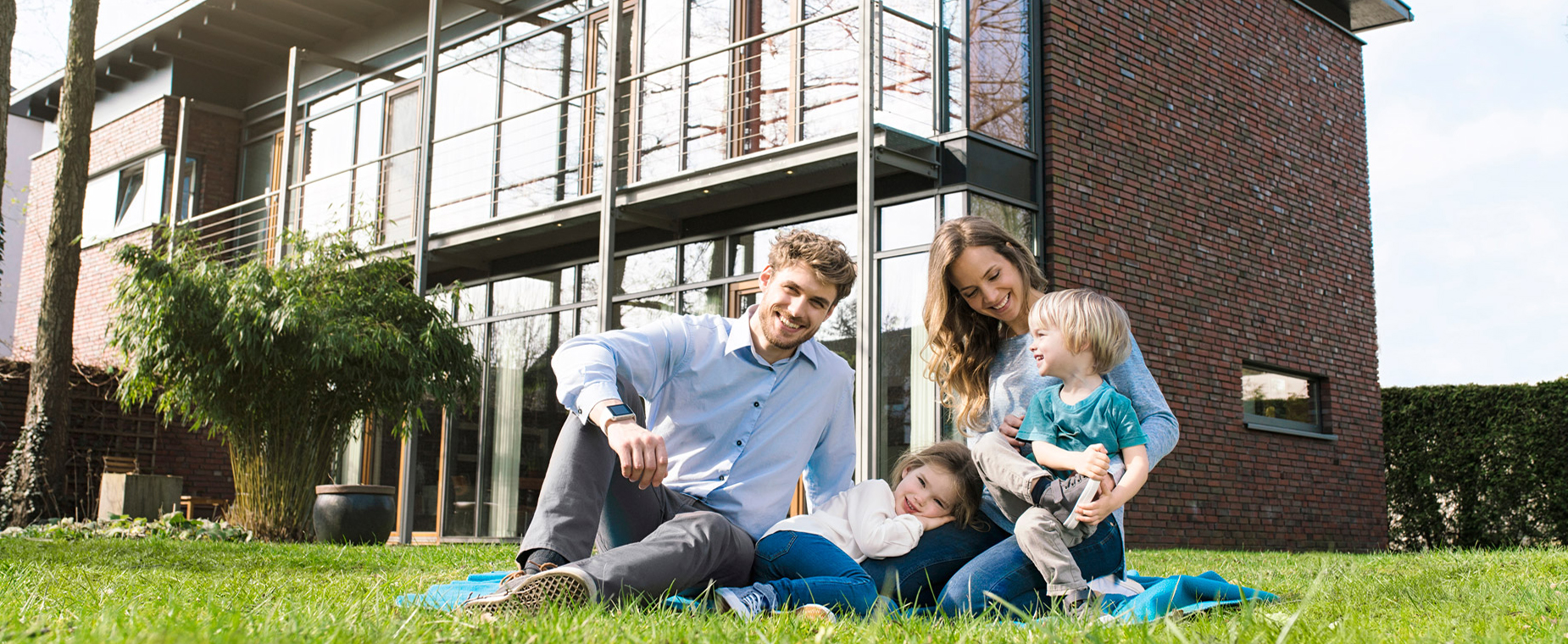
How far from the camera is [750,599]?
8.27ft

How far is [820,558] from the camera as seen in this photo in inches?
107

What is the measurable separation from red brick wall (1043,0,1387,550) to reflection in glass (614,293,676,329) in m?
2.97

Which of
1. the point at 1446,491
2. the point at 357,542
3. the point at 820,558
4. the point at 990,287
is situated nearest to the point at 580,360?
the point at 820,558

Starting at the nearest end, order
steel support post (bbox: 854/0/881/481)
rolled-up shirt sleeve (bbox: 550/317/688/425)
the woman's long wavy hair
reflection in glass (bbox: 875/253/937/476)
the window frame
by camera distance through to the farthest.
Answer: rolled-up shirt sleeve (bbox: 550/317/688/425) < the woman's long wavy hair < steel support post (bbox: 854/0/881/481) < reflection in glass (bbox: 875/253/937/476) < the window frame

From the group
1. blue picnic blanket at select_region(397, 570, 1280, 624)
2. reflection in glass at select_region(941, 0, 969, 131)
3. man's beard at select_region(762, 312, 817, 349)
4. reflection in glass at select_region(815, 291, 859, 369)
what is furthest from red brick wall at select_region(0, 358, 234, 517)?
man's beard at select_region(762, 312, 817, 349)

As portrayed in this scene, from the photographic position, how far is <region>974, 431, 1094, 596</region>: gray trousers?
2.68 meters

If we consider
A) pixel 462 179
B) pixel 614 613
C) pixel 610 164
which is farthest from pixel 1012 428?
pixel 462 179

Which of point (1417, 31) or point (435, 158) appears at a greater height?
point (1417, 31)

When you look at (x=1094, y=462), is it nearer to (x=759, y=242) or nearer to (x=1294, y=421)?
(x=759, y=242)

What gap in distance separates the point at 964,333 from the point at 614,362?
1028mm

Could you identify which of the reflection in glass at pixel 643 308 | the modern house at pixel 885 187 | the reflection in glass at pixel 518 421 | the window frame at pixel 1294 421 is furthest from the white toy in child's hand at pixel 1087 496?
the reflection in glass at pixel 518 421

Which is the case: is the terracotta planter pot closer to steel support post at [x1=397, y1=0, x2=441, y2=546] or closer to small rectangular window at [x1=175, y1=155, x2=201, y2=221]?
steel support post at [x1=397, y1=0, x2=441, y2=546]

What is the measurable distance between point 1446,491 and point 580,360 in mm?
10635

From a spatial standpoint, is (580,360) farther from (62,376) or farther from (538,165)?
(62,376)
